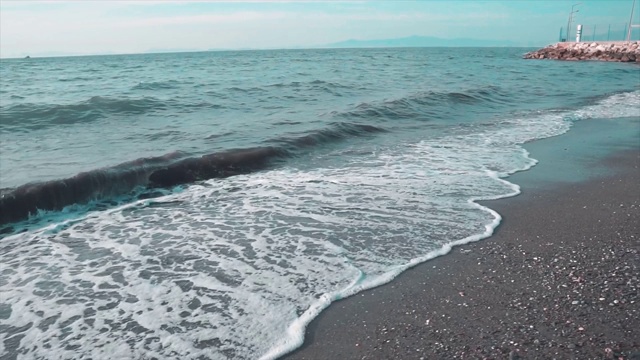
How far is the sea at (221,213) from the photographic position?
3.53m

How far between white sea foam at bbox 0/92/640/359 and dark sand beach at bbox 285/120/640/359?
225mm

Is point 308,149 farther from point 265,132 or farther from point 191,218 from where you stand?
point 191,218

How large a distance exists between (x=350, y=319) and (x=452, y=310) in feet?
2.26

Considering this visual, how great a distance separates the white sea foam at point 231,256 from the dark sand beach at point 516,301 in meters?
0.23

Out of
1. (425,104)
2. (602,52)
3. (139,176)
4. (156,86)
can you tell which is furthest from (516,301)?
(602,52)

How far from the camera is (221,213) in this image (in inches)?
234

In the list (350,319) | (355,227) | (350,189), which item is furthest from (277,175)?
(350,319)

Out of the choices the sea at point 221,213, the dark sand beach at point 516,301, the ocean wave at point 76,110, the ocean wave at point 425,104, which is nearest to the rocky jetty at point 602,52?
the ocean wave at point 425,104

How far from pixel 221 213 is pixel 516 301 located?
3.48 metres

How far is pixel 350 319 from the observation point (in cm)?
349

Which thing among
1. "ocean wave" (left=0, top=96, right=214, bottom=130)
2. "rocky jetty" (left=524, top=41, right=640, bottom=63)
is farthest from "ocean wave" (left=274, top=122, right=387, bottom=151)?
"rocky jetty" (left=524, top=41, right=640, bottom=63)

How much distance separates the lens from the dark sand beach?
3.03m

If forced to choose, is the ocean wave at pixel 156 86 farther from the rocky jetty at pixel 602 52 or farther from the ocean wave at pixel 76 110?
the rocky jetty at pixel 602 52

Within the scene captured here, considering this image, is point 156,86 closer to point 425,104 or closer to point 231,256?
point 425,104
